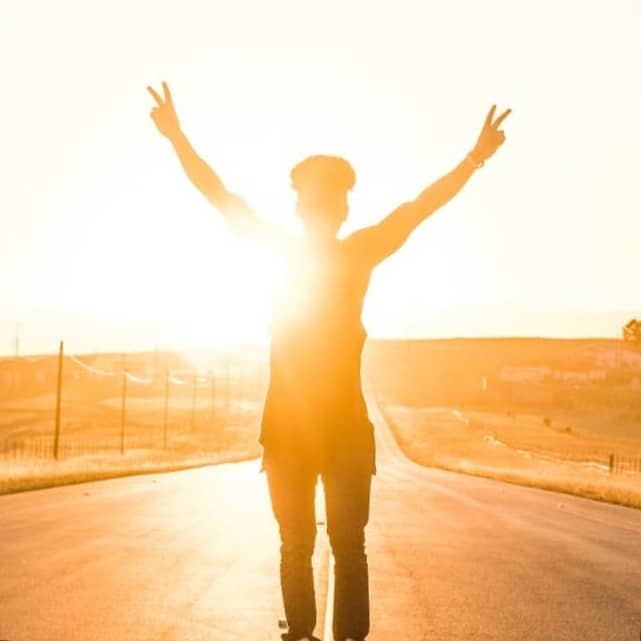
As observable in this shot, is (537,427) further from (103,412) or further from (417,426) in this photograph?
(103,412)

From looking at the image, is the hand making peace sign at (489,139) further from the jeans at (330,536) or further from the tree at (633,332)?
the tree at (633,332)

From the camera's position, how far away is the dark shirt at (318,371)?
16.1 feet

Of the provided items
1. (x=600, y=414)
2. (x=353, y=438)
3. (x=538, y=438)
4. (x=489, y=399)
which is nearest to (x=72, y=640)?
(x=353, y=438)

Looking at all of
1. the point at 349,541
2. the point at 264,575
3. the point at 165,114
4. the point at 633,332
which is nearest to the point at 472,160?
the point at 165,114

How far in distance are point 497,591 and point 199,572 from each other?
2418mm

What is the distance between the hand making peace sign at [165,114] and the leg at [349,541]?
1.84 meters

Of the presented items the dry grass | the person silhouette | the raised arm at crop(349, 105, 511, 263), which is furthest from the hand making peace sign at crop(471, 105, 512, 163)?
the dry grass

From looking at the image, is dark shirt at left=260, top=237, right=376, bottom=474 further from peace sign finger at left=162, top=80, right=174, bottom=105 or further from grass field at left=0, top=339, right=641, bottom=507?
grass field at left=0, top=339, right=641, bottom=507

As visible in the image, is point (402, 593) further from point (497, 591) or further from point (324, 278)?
point (324, 278)

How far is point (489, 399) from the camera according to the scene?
17550cm

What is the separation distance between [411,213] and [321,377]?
888mm

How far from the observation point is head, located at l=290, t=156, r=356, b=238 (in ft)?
16.6

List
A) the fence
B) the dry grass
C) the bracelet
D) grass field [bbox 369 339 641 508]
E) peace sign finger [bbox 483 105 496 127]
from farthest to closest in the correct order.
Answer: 1. the fence
2. the dry grass
3. grass field [bbox 369 339 641 508]
4. peace sign finger [bbox 483 105 496 127]
5. the bracelet

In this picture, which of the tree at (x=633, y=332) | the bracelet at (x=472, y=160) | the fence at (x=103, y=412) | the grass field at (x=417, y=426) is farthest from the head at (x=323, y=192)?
the tree at (x=633, y=332)
